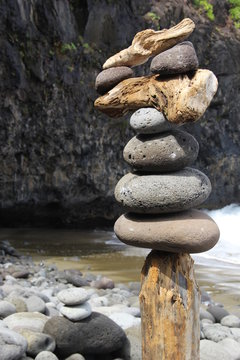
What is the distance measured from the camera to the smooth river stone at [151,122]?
4.32 metres

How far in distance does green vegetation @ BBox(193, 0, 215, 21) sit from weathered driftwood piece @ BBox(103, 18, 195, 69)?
50.9ft

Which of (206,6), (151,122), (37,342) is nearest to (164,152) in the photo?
(151,122)

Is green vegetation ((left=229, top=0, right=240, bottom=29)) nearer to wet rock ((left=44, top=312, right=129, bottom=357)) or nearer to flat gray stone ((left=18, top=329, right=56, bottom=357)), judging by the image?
wet rock ((left=44, top=312, right=129, bottom=357))

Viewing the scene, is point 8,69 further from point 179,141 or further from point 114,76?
point 179,141

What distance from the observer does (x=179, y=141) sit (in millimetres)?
4328

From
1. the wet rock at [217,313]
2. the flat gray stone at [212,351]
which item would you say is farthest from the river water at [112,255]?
the flat gray stone at [212,351]

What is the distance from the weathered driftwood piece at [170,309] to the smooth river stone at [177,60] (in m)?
1.75

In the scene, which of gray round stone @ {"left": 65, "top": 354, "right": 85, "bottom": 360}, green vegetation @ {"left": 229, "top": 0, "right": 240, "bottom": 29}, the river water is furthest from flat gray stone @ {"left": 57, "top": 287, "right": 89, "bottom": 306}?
green vegetation @ {"left": 229, "top": 0, "right": 240, "bottom": 29}

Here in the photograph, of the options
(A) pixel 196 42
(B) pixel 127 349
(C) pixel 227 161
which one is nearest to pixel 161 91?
(B) pixel 127 349

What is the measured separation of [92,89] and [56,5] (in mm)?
2987

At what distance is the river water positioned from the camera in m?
10.1

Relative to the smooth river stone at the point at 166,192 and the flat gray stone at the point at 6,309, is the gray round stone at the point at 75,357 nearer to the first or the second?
the flat gray stone at the point at 6,309

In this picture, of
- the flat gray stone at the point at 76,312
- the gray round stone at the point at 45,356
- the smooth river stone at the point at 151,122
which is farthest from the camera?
the flat gray stone at the point at 76,312

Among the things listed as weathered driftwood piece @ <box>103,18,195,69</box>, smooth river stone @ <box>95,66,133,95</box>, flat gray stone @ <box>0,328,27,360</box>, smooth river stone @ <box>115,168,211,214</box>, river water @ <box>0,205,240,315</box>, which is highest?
weathered driftwood piece @ <box>103,18,195,69</box>
